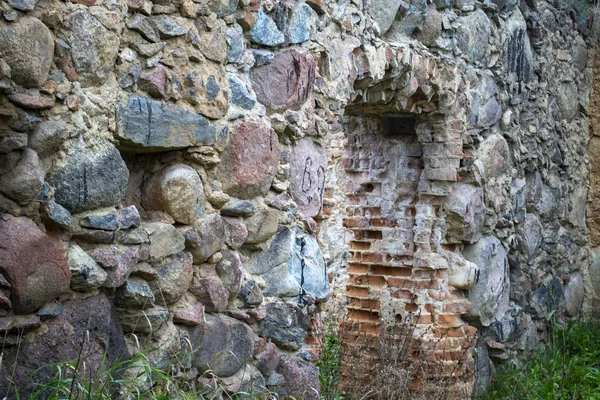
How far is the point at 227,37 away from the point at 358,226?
2461 mm

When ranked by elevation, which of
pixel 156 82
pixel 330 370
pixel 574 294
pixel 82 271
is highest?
pixel 156 82

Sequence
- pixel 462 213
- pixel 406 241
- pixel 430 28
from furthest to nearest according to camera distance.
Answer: pixel 406 241, pixel 462 213, pixel 430 28

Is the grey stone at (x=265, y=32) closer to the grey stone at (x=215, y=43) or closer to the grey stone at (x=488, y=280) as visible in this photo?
the grey stone at (x=215, y=43)

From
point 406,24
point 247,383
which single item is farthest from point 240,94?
point 406,24

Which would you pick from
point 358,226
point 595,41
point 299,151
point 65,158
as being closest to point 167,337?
point 65,158

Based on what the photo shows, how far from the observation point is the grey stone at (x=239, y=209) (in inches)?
106

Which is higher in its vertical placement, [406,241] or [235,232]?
[235,232]

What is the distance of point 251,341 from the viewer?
2717 millimetres

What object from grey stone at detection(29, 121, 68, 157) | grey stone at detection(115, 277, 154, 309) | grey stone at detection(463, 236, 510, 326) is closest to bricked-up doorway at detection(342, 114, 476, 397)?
grey stone at detection(463, 236, 510, 326)

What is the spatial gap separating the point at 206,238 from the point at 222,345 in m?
0.38

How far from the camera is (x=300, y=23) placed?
3012mm

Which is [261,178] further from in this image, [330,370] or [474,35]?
[474,35]

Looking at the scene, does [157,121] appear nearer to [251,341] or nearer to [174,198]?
[174,198]

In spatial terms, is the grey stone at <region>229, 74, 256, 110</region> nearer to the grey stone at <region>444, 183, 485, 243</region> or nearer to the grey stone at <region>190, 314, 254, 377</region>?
the grey stone at <region>190, 314, 254, 377</region>
